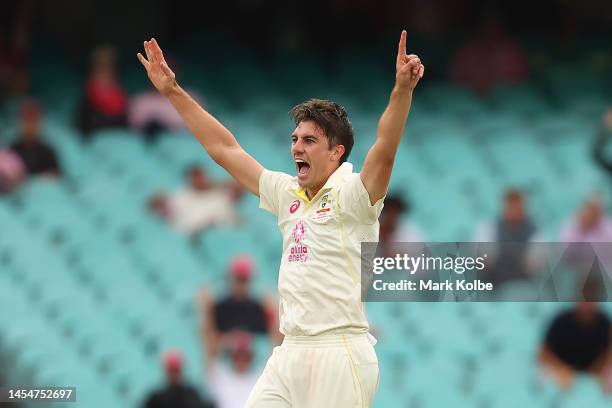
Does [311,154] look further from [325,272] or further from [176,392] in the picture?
[176,392]

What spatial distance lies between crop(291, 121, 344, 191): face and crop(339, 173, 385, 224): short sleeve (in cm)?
17

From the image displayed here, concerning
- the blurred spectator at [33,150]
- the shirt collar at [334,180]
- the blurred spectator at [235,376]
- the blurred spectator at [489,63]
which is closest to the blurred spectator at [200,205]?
the blurred spectator at [33,150]

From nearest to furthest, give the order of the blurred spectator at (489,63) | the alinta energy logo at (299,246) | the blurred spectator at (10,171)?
the alinta energy logo at (299,246)
the blurred spectator at (10,171)
the blurred spectator at (489,63)

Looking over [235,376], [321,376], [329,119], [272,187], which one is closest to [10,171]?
[235,376]

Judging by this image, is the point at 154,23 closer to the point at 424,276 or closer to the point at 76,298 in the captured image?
the point at 76,298

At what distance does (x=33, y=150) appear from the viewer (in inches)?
529

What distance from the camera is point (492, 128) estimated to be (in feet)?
48.6

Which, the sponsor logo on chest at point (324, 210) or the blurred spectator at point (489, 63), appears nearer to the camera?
the sponsor logo on chest at point (324, 210)

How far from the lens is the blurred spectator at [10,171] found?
1326 centimetres

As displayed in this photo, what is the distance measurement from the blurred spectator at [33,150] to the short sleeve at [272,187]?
6.87 m

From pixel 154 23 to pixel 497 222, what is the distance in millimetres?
5123

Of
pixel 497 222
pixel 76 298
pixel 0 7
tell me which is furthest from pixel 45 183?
pixel 497 222

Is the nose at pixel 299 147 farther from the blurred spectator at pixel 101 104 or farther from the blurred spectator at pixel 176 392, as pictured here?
the blurred spectator at pixel 101 104

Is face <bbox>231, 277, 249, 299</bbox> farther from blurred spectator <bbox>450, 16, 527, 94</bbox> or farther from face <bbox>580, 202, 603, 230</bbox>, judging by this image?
blurred spectator <bbox>450, 16, 527, 94</bbox>
